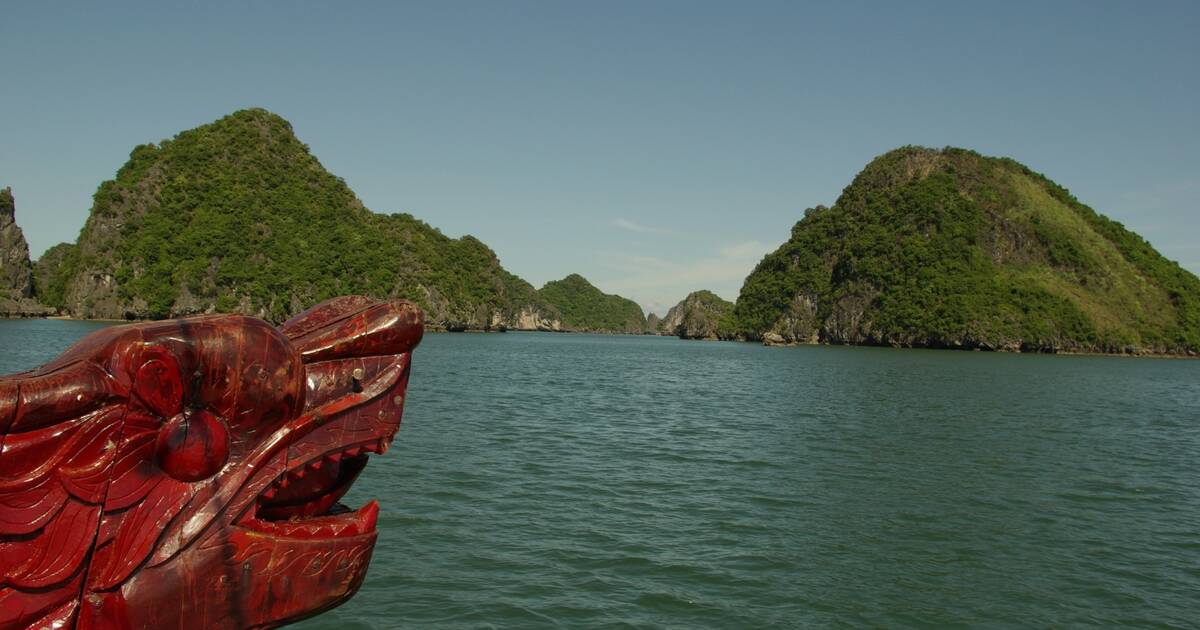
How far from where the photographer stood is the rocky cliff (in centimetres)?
11681

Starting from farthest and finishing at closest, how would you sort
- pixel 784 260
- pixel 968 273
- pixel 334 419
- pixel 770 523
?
pixel 784 260, pixel 968 273, pixel 770 523, pixel 334 419

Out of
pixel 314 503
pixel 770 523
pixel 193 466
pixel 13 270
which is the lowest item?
pixel 770 523

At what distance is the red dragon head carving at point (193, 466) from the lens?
5.01 feet

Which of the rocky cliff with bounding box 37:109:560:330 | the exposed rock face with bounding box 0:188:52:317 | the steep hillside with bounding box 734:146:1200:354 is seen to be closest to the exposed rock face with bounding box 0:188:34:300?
the exposed rock face with bounding box 0:188:52:317

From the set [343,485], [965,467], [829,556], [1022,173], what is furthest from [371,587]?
[1022,173]

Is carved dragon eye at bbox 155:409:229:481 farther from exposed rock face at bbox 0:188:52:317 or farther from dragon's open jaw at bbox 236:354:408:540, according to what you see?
exposed rock face at bbox 0:188:52:317

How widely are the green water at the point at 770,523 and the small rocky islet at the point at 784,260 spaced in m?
100

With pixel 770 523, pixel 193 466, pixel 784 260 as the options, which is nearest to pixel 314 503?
pixel 193 466

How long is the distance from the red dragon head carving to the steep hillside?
442 ft

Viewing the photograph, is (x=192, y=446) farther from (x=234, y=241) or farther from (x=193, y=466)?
(x=234, y=241)

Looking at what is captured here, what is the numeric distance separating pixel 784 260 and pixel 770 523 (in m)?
176

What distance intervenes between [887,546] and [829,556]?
1.05 meters

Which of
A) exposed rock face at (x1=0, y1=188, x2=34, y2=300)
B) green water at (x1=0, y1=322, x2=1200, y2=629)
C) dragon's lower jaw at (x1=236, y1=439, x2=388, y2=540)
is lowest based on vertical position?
green water at (x1=0, y1=322, x2=1200, y2=629)

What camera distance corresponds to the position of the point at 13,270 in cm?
11888
